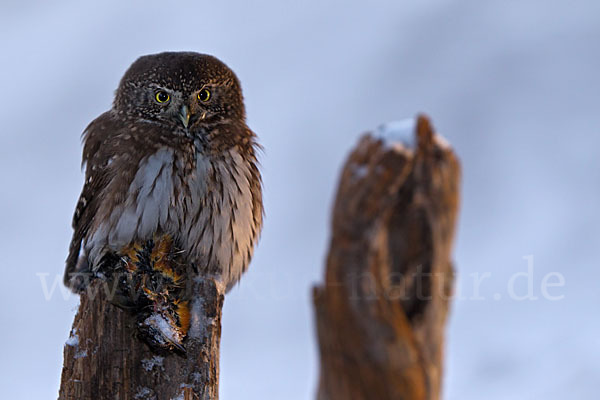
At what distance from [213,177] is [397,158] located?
2.71 m

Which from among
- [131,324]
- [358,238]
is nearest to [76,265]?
[131,324]

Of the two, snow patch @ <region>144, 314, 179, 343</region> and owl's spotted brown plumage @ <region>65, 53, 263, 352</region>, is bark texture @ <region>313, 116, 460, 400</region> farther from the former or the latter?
owl's spotted brown plumage @ <region>65, 53, 263, 352</region>

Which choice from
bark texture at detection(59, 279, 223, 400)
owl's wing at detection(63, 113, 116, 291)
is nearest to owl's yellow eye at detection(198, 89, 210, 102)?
owl's wing at detection(63, 113, 116, 291)

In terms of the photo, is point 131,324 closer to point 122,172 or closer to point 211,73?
point 122,172

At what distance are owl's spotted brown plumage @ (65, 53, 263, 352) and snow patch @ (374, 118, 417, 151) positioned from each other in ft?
7.62

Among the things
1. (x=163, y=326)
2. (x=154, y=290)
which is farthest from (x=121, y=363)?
(x=154, y=290)

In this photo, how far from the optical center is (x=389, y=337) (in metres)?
1.97

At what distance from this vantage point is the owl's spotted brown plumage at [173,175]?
453cm

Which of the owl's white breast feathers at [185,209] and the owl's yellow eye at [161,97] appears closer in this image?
the owl's white breast feathers at [185,209]

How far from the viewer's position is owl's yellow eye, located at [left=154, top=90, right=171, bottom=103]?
486cm

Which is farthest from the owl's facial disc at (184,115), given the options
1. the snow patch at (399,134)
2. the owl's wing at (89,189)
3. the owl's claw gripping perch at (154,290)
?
the snow patch at (399,134)

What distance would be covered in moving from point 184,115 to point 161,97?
0.28 m

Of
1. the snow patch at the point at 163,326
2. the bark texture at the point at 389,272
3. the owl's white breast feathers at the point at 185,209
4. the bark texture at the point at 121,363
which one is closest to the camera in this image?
the bark texture at the point at 389,272

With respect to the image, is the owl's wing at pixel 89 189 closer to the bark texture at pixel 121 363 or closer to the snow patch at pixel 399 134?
the bark texture at pixel 121 363
